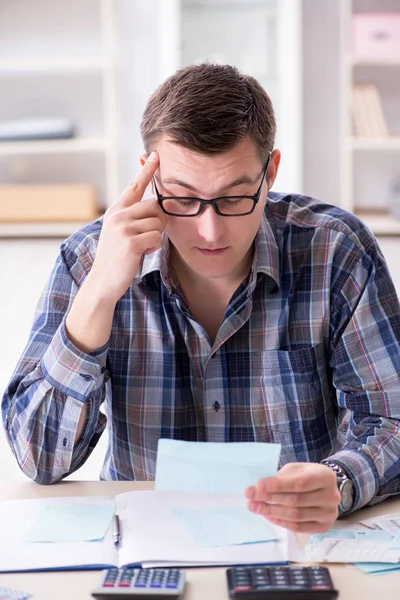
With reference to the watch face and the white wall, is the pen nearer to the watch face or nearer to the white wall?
the watch face

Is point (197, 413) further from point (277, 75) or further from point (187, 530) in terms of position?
point (277, 75)

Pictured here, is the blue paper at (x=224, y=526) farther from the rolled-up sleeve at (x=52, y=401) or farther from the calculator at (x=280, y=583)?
the rolled-up sleeve at (x=52, y=401)

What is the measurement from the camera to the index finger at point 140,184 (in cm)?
126

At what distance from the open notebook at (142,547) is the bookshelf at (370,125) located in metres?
3.41

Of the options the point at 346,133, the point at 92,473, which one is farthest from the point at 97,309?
the point at 346,133

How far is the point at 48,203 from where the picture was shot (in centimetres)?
470

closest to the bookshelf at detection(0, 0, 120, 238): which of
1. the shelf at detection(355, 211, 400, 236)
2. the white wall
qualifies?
the white wall

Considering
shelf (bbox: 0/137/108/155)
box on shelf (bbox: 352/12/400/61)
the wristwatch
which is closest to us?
the wristwatch

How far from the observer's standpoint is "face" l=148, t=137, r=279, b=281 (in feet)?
4.05

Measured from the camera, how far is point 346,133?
4422mm

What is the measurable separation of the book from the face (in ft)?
10.9

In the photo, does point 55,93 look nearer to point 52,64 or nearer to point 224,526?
point 52,64

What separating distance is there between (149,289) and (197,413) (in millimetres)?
225

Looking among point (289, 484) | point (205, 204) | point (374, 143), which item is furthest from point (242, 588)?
point (374, 143)
